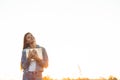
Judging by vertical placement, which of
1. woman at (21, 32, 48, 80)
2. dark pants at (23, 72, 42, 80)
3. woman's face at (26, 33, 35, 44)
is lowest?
dark pants at (23, 72, 42, 80)

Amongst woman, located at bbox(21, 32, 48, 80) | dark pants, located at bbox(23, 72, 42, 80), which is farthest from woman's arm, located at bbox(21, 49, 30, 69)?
dark pants, located at bbox(23, 72, 42, 80)

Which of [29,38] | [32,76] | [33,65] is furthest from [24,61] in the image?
[29,38]

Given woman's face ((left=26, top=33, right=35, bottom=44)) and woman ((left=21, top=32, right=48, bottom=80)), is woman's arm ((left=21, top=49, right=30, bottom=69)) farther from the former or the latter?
woman's face ((left=26, top=33, right=35, bottom=44))

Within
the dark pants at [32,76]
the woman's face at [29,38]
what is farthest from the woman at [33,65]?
the woman's face at [29,38]

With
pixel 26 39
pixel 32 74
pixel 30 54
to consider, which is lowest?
pixel 32 74

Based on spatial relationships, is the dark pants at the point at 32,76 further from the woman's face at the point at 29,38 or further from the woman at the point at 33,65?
the woman's face at the point at 29,38

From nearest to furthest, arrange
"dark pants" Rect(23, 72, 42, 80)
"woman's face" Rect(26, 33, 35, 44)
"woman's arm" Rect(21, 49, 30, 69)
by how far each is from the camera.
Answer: "dark pants" Rect(23, 72, 42, 80) < "woman's arm" Rect(21, 49, 30, 69) < "woman's face" Rect(26, 33, 35, 44)

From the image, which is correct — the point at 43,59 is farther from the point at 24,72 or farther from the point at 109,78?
the point at 109,78

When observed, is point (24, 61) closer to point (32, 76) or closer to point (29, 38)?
point (32, 76)

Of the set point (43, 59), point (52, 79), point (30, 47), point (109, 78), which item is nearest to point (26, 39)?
point (30, 47)

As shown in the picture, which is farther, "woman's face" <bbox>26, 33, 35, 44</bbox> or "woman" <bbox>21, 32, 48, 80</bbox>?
"woman's face" <bbox>26, 33, 35, 44</bbox>

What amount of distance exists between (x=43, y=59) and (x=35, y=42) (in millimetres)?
398

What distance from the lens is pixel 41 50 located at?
4891 millimetres

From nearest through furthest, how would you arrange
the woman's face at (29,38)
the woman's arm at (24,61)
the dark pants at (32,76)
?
the dark pants at (32,76), the woman's arm at (24,61), the woman's face at (29,38)
